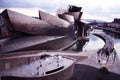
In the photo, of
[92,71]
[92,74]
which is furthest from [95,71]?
[92,74]

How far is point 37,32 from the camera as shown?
18.8 m

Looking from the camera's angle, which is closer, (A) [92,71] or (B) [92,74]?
(B) [92,74]

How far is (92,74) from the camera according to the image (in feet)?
51.9

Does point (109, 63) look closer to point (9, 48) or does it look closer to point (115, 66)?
point (115, 66)

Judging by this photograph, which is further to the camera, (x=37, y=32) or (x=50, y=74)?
(x=37, y=32)

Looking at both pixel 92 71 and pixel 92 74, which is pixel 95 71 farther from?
pixel 92 74

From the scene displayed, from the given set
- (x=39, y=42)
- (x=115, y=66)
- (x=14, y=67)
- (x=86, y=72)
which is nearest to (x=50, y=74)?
(x=14, y=67)

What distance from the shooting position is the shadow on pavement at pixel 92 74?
15.4m

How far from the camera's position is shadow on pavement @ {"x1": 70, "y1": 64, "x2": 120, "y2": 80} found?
15414 millimetres

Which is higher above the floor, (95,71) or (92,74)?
(95,71)

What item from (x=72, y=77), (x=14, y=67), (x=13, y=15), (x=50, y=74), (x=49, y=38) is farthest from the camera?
(x=49, y=38)

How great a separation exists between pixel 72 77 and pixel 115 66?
14.2 ft

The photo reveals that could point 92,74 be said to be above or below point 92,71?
below

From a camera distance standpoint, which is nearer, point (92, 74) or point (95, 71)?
point (92, 74)
